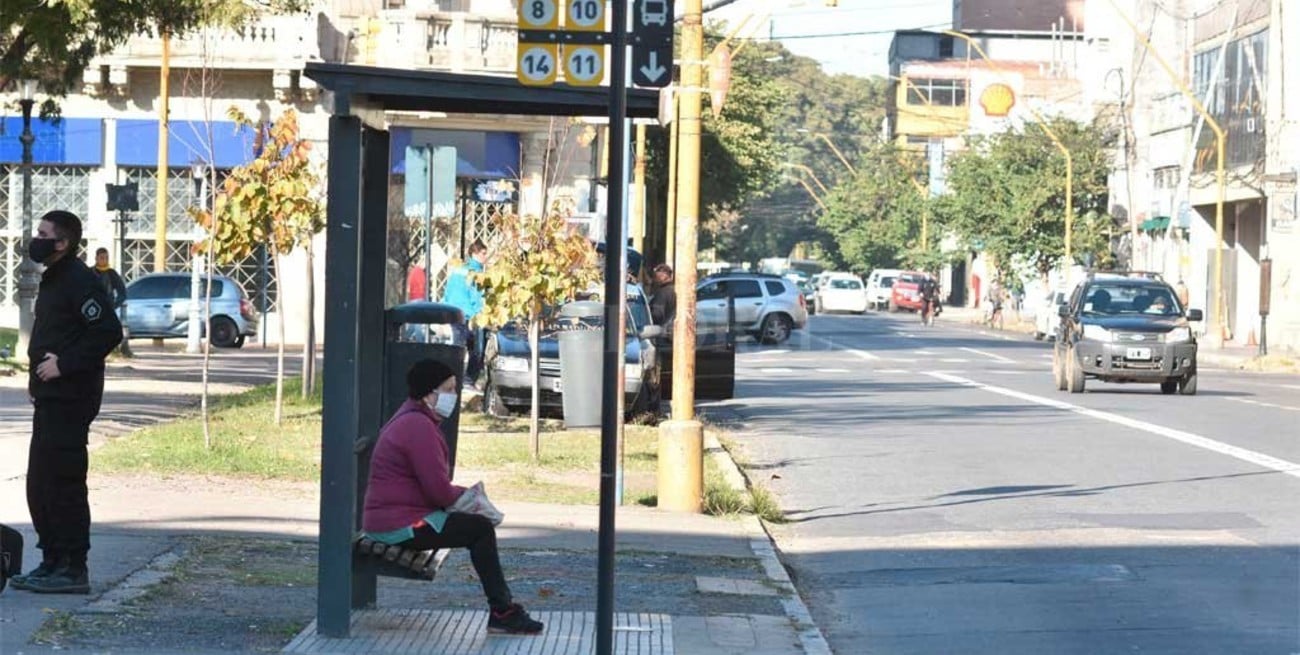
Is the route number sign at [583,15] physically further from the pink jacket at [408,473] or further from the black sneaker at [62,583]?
the black sneaker at [62,583]

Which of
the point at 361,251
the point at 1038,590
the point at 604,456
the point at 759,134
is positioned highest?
the point at 759,134

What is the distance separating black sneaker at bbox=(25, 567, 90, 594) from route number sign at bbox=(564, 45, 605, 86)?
3.49 meters

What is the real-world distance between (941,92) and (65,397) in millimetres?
133647

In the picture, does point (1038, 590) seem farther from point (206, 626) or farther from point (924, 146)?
point (924, 146)

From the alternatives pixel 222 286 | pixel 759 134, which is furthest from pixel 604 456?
pixel 759 134

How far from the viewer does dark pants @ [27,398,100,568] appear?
377 inches

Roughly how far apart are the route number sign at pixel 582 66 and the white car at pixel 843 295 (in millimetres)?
76935

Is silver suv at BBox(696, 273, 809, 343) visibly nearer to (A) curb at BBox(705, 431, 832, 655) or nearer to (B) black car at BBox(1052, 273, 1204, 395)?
(B) black car at BBox(1052, 273, 1204, 395)

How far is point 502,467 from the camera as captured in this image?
57.0 feet

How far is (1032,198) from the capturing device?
240 feet

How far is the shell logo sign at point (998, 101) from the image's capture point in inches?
3816

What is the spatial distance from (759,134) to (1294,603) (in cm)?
5171

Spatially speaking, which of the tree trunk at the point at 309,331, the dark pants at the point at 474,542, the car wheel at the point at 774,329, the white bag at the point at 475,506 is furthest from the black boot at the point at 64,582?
the car wheel at the point at 774,329

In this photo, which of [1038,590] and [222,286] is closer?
[1038,590]
